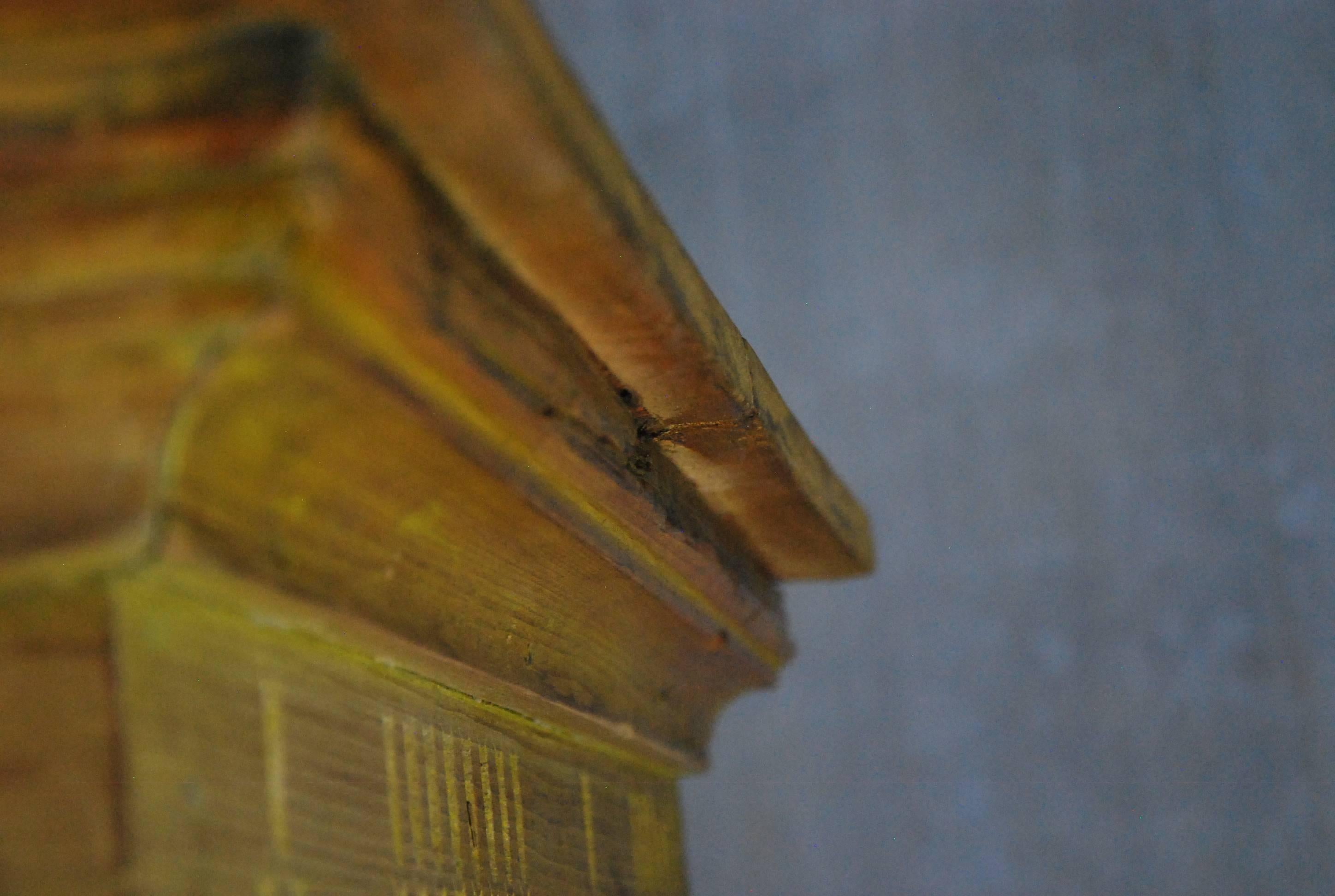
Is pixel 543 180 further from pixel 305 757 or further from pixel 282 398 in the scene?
pixel 305 757

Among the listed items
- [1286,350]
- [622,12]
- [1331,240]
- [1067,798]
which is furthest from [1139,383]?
[622,12]

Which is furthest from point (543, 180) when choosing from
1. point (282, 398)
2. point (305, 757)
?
point (305, 757)

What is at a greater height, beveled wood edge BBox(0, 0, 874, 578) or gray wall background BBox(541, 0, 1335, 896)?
gray wall background BBox(541, 0, 1335, 896)

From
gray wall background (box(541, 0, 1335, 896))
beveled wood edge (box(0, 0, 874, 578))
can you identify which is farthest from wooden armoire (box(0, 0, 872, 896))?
gray wall background (box(541, 0, 1335, 896))

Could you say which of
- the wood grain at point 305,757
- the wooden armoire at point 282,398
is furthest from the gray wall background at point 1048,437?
the wooden armoire at point 282,398

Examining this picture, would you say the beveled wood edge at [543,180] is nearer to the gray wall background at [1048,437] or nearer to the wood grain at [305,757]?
the wood grain at [305,757]

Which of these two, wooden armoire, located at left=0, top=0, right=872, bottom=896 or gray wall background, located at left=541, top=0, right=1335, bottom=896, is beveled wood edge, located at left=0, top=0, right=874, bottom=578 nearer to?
wooden armoire, located at left=0, top=0, right=872, bottom=896
